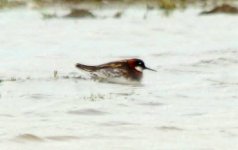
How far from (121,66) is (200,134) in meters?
4.51

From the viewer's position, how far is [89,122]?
10.4m

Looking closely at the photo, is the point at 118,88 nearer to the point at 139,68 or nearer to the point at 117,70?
the point at 117,70

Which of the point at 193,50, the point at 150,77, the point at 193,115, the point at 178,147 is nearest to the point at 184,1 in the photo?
the point at 193,50

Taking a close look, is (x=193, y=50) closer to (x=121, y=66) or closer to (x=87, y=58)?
(x=87, y=58)

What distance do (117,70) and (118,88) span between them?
24.1 inches

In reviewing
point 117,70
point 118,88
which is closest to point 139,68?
point 117,70

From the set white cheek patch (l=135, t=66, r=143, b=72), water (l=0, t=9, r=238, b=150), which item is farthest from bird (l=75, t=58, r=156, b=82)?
water (l=0, t=9, r=238, b=150)

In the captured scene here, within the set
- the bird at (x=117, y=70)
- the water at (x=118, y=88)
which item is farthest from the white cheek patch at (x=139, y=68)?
the water at (x=118, y=88)

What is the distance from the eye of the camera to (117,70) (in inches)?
552

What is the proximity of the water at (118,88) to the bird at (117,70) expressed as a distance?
16 centimetres

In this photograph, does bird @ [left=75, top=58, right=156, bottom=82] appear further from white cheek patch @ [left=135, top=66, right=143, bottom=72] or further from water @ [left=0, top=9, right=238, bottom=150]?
water @ [left=0, top=9, right=238, bottom=150]

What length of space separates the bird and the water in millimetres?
158

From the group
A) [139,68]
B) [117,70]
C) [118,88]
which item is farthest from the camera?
→ [139,68]

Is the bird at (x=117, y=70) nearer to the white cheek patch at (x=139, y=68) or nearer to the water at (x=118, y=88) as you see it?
the white cheek patch at (x=139, y=68)
